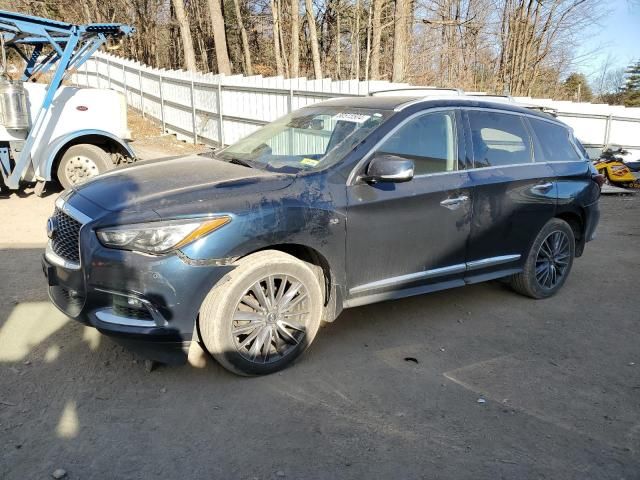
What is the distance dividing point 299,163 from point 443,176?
3.81 ft

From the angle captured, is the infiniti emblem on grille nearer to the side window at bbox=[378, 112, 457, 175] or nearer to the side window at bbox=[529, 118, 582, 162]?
the side window at bbox=[378, 112, 457, 175]

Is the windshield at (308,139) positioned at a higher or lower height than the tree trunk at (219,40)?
lower

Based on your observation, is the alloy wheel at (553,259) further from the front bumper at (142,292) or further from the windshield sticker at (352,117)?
the front bumper at (142,292)

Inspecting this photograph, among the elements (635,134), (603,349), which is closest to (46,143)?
(603,349)

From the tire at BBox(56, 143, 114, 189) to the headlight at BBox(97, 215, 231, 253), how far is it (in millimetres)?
6208

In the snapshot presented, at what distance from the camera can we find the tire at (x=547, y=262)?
17.1 feet

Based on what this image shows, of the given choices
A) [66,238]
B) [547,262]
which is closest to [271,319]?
[66,238]

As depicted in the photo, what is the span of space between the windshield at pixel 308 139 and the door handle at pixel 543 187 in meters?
1.64

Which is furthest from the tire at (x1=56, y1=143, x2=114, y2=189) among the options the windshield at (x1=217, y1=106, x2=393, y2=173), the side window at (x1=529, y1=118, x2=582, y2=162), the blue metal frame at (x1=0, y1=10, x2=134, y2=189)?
the side window at (x1=529, y1=118, x2=582, y2=162)

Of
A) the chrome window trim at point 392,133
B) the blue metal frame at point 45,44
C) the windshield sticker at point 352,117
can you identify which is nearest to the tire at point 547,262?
the chrome window trim at point 392,133

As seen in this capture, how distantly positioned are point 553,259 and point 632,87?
4726cm

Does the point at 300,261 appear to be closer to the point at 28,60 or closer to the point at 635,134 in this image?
the point at 28,60

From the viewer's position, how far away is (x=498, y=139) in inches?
194

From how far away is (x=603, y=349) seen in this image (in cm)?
436
